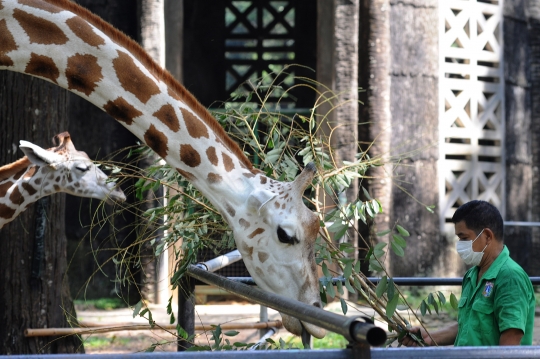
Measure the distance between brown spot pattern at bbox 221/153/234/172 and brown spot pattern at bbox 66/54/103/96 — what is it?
23.3 inches

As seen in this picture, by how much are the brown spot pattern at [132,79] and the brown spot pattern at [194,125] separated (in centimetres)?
16

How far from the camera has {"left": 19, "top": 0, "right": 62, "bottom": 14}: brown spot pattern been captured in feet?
9.77

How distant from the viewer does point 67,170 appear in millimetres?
5258

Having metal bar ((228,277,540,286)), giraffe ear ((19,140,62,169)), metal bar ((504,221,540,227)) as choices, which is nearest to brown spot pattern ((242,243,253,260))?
metal bar ((228,277,540,286))

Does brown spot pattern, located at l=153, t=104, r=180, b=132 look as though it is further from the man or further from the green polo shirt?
the green polo shirt

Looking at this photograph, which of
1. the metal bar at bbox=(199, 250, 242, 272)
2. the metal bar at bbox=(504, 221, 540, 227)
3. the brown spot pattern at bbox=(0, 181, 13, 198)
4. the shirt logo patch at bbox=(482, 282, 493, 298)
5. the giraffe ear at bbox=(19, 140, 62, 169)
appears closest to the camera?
the shirt logo patch at bbox=(482, 282, 493, 298)

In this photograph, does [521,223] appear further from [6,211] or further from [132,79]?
[132,79]

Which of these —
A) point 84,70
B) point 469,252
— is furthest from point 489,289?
point 84,70

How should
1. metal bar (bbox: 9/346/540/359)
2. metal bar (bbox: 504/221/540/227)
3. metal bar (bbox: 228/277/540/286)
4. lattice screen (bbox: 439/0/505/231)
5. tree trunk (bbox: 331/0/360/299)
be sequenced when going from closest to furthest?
metal bar (bbox: 9/346/540/359)
metal bar (bbox: 228/277/540/286)
tree trunk (bbox: 331/0/360/299)
lattice screen (bbox: 439/0/505/231)
metal bar (bbox: 504/221/540/227)

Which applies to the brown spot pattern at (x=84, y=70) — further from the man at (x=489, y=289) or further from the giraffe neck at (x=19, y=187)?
the giraffe neck at (x=19, y=187)

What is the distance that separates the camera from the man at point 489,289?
2377 mm

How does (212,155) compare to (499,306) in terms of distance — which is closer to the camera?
(499,306)

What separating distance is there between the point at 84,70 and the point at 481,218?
1.64m

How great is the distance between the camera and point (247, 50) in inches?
510
